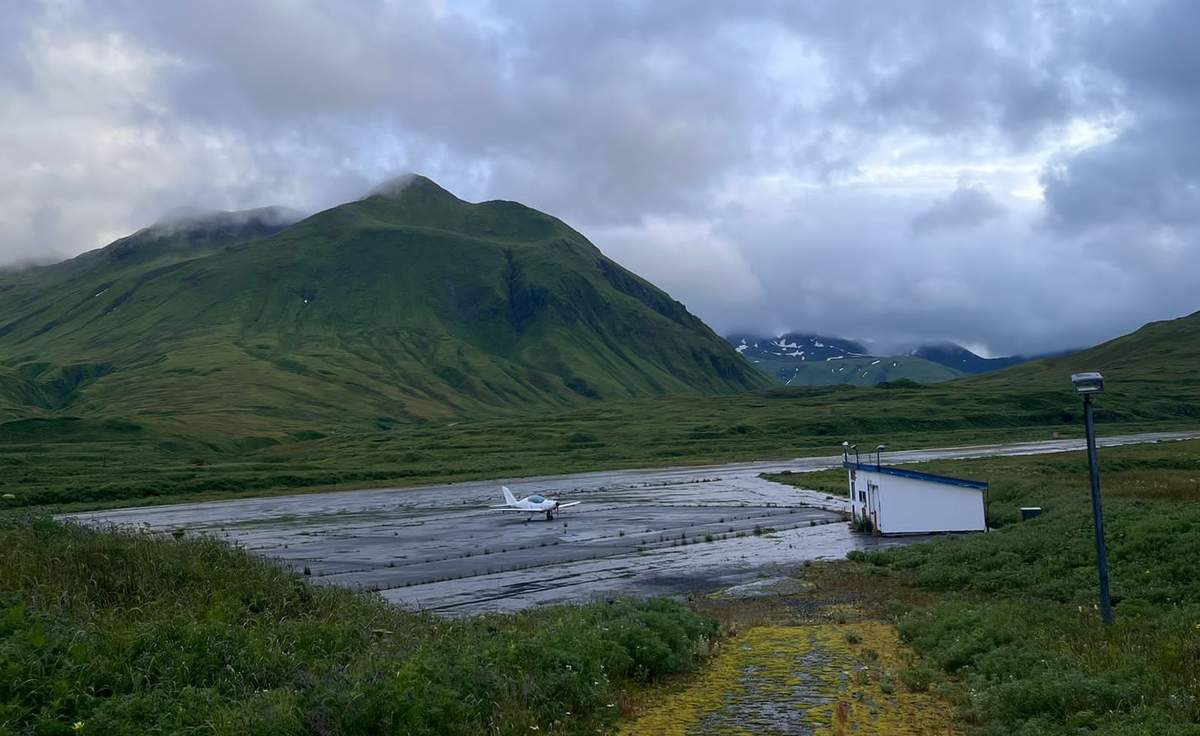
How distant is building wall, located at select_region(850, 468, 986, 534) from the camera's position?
43.7 meters

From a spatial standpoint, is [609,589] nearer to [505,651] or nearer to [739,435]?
[505,651]

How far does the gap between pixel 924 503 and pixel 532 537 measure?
73.9 feet

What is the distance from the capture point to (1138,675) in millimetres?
12625

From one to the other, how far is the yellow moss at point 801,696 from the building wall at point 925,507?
25.5 m

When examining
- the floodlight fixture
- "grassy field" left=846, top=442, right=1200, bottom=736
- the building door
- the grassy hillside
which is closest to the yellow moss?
"grassy field" left=846, top=442, right=1200, bottom=736

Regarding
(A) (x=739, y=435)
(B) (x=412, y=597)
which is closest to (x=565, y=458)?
(A) (x=739, y=435)

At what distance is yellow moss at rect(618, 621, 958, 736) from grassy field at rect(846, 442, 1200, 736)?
0.67 metres

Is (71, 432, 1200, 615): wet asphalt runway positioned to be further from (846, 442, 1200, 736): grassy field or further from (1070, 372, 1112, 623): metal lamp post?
(1070, 372, 1112, 623): metal lamp post

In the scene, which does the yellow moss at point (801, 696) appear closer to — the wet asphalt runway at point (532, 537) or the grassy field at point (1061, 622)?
the grassy field at point (1061, 622)

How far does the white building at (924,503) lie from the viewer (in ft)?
143

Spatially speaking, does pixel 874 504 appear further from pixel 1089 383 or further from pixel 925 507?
pixel 1089 383

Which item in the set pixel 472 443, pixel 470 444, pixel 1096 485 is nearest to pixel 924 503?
pixel 1096 485

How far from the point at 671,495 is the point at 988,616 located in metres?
62.0

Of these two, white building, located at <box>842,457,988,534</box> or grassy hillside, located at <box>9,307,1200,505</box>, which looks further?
grassy hillside, located at <box>9,307,1200,505</box>
